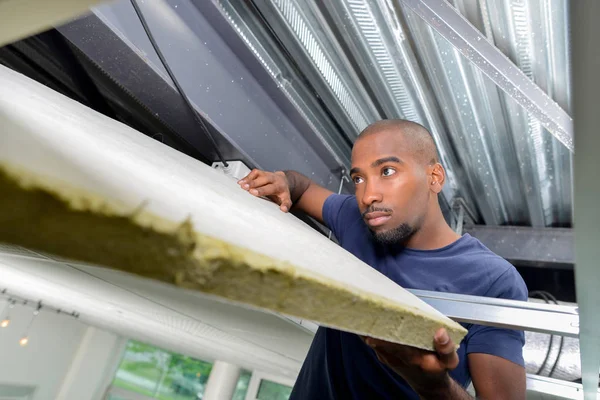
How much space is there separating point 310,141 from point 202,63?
0.56 m

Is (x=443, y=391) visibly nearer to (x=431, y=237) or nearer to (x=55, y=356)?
(x=431, y=237)

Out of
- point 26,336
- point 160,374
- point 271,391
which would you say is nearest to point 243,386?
point 271,391

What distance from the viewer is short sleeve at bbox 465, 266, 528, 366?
767mm

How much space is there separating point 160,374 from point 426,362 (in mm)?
5479

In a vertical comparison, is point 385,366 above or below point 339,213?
below

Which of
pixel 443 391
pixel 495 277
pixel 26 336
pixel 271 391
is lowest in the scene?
pixel 26 336

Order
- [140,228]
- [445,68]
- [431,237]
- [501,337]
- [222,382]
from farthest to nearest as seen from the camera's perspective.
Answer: [222,382], [445,68], [431,237], [501,337], [140,228]

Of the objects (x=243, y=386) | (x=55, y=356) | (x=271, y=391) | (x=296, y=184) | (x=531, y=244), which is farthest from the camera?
(x=243, y=386)

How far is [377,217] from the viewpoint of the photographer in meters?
0.96

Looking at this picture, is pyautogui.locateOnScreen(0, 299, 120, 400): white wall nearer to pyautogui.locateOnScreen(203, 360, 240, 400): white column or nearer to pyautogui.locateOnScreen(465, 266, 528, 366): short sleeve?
pyautogui.locateOnScreen(203, 360, 240, 400): white column

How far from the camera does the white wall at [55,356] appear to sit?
142 inches

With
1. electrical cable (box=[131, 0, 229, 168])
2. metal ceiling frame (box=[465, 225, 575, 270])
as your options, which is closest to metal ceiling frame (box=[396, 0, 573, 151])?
electrical cable (box=[131, 0, 229, 168])

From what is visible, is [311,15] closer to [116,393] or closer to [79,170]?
[79,170]

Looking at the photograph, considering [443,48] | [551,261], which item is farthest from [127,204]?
[551,261]
